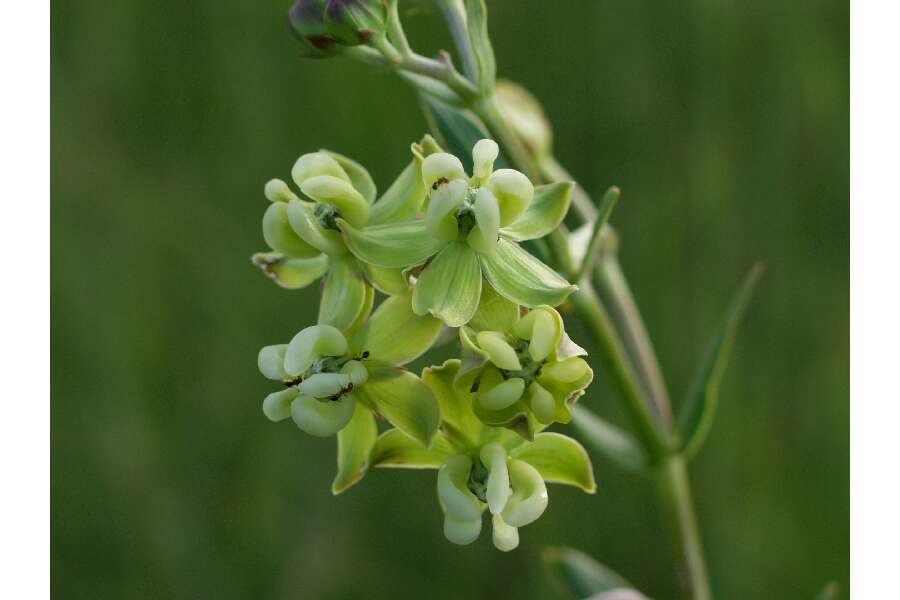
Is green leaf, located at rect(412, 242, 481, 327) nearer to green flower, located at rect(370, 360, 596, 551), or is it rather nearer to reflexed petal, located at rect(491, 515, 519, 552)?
green flower, located at rect(370, 360, 596, 551)

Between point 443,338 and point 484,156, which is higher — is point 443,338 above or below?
below

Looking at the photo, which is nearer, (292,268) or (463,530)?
(463,530)

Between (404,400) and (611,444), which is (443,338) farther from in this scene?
(611,444)

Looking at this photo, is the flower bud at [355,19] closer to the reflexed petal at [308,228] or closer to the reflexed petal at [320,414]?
the reflexed petal at [308,228]

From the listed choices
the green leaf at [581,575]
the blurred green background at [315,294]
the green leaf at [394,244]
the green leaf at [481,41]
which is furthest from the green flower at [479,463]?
the blurred green background at [315,294]

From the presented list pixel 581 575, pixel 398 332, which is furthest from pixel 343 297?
pixel 581 575

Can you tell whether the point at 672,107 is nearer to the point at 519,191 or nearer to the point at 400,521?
the point at 400,521
